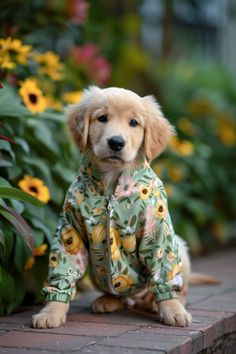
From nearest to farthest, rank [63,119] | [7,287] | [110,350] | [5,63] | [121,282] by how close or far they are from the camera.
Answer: [110,350] → [121,282] → [7,287] → [5,63] → [63,119]

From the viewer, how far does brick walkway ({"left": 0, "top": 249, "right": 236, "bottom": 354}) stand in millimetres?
3457

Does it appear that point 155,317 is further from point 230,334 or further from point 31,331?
point 31,331

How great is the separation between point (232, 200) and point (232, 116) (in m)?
1.19

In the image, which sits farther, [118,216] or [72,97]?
[72,97]

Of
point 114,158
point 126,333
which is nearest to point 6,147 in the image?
point 114,158

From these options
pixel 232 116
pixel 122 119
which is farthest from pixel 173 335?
pixel 232 116

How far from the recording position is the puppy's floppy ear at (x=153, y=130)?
13.5 ft

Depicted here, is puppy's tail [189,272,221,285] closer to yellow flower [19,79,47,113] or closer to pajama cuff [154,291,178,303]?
pajama cuff [154,291,178,303]

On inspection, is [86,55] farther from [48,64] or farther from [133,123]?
[133,123]

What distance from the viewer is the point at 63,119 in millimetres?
5176

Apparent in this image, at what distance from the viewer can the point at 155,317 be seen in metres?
4.20

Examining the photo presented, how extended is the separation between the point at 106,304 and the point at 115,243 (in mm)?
453

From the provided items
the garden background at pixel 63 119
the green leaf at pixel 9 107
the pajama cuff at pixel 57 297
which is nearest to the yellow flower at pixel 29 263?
the garden background at pixel 63 119

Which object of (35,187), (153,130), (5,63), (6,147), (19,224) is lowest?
(19,224)
